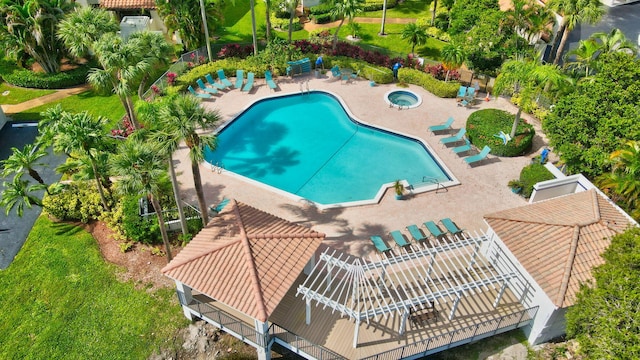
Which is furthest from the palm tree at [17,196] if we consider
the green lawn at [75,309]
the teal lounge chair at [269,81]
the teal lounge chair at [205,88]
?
the teal lounge chair at [269,81]

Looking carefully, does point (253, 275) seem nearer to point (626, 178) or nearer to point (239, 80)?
point (626, 178)

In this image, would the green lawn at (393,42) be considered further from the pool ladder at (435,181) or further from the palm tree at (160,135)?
the palm tree at (160,135)

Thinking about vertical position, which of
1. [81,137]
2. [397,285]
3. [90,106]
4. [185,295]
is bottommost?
[397,285]

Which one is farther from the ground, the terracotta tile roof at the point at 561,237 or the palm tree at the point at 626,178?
the palm tree at the point at 626,178

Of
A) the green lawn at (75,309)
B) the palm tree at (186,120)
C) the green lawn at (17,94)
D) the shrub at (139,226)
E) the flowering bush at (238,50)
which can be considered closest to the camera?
the palm tree at (186,120)

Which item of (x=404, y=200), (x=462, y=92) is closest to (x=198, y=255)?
(x=404, y=200)

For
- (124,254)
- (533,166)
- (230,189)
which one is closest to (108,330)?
(124,254)

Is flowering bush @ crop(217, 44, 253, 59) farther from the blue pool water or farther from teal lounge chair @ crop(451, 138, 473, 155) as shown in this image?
teal lounge chair @ crop(451, 138, 473, 155)
